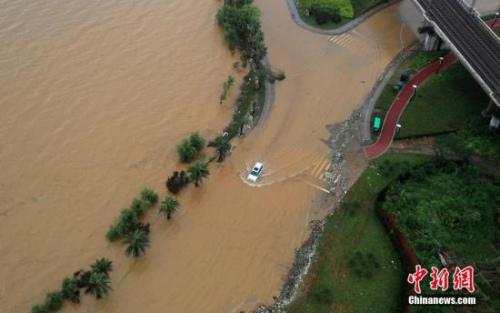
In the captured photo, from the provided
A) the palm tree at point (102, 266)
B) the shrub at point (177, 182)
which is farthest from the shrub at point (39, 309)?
the shrub at point (177, 182)

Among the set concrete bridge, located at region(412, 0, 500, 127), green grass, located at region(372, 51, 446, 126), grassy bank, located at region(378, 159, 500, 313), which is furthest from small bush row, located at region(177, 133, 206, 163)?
concrete bridge, located at region(412, 0, 500, 127)

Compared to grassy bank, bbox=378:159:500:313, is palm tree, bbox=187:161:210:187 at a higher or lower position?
higher

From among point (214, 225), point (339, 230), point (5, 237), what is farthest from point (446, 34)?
point (5, 237)

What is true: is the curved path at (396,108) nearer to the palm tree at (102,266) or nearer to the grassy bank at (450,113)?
the grassy bank at (450,113)

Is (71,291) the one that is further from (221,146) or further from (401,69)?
(401,69)

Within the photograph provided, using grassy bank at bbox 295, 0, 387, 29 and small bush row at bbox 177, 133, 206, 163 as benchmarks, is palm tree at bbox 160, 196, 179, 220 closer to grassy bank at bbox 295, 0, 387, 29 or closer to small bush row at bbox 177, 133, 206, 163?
small bush row at bbox 177, 133, 206, 163

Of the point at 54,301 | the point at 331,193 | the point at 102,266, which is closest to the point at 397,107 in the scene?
the point at 331,193

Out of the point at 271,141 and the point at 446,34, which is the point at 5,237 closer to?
the point at 271,141
